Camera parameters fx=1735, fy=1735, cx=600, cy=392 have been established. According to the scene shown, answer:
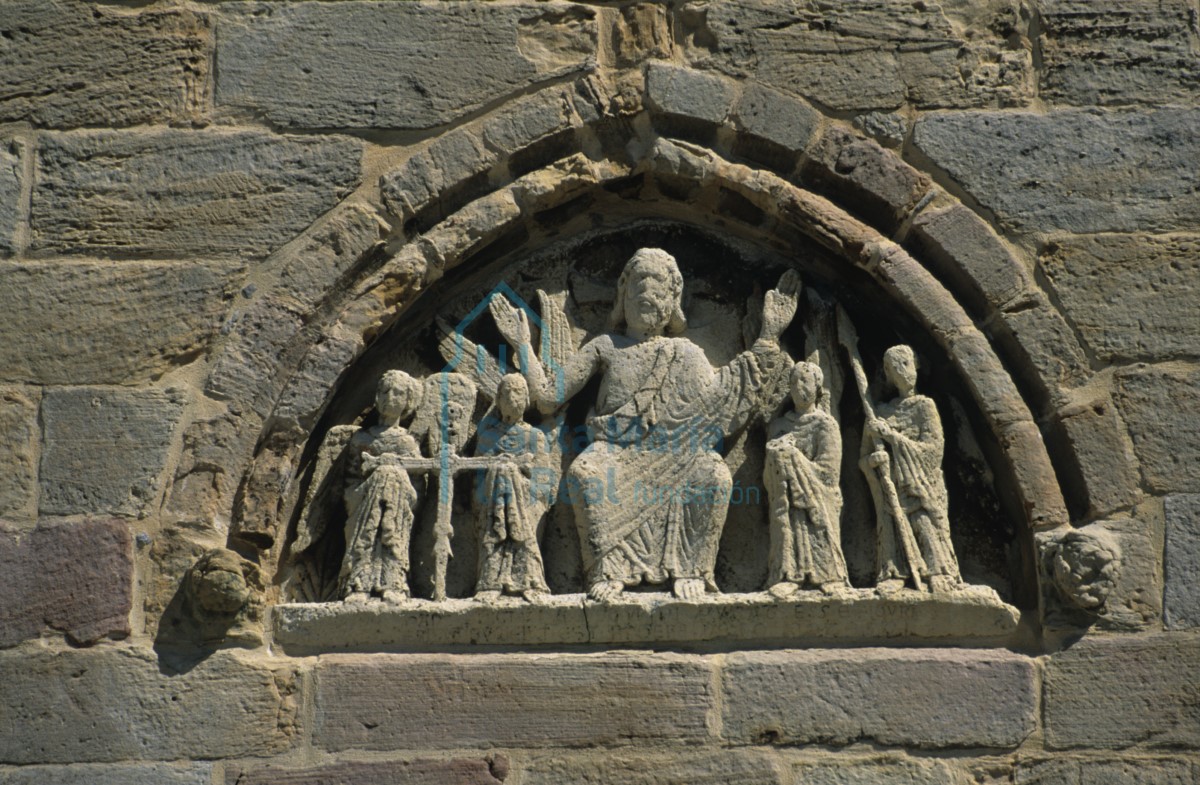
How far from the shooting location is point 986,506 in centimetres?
579

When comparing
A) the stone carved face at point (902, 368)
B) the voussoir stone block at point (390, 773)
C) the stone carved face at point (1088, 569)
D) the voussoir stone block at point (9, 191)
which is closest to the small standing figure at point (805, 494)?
the stone carved face at point (902, 368)

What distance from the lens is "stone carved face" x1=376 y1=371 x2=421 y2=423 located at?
5793 millimetres

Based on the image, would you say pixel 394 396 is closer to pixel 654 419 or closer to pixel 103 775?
pixel 654 419

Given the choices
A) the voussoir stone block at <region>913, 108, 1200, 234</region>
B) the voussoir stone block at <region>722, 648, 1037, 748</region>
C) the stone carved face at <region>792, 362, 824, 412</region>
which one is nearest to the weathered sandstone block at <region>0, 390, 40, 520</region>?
the voussoir stone block at <region>722, 648, 1037, 748</region>

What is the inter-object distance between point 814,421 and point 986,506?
638 mm

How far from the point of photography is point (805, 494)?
5668 mm

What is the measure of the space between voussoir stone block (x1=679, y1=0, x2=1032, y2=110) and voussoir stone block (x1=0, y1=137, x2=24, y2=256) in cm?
230

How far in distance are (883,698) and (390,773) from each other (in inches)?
61.0

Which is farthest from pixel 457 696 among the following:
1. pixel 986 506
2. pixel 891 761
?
pixel 986 506

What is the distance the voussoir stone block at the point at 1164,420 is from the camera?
5531 mm

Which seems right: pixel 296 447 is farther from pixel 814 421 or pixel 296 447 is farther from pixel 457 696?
pixel 814 421

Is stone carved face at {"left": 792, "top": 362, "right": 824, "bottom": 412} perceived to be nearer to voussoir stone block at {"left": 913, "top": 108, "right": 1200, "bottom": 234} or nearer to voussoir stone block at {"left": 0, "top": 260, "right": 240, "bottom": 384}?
voussoir stone block at {"left": 913, "top": 108, "right": 1200, "bottom": 234}

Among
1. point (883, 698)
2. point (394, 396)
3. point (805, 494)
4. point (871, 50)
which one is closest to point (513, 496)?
point (394, 396)

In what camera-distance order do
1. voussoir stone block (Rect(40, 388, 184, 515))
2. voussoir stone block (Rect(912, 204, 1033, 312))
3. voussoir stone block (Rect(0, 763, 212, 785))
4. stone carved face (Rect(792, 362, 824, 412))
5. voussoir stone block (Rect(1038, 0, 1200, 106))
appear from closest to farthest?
voussoir stone block (Rect(0, 763, 212, 785))
voussoir stone block (Rect(40, 388, 184, 515))
voussoir stone block (Rect(912, 204, 1033, 312))
stone carved face (Rect(792, 362, 824, 412))
voussoir stone block (Rect(1038, 0, 1200, 106))
